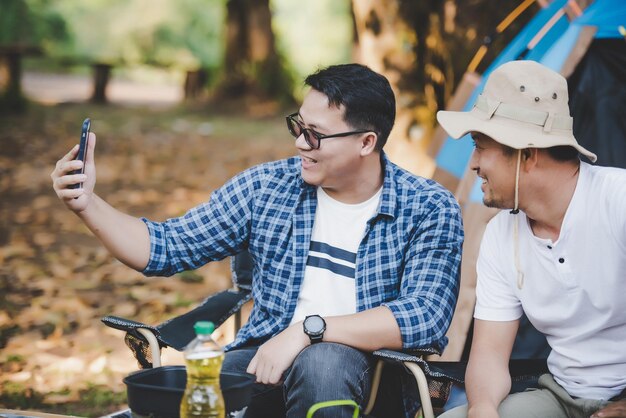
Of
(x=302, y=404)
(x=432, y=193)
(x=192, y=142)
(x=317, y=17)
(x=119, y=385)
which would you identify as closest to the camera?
(x=302, y=404)

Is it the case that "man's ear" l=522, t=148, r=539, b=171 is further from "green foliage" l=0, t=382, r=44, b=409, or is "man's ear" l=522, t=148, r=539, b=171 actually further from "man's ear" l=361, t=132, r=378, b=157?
"green foliage" l=0, t=382, r=44, b=409

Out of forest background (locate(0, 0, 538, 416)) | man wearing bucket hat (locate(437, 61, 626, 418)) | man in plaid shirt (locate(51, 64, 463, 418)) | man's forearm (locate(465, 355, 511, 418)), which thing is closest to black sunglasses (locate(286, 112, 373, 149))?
man in plaid shirt (locate(51, 64, 463, 418))

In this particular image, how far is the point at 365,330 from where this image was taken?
2936 mm

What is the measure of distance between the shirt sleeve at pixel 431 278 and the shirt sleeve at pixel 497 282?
6.6 inches

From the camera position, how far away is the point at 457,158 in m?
5.35

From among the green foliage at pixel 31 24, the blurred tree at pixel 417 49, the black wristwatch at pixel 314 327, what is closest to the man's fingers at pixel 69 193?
the black wristwatch at pixel 314 327

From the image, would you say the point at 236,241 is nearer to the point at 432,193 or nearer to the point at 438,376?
the point at 432,193

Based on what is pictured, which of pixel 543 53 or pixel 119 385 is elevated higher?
pixel 543 53

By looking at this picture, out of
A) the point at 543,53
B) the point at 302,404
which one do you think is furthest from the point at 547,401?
the point at 543,53

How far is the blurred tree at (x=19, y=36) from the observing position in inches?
572

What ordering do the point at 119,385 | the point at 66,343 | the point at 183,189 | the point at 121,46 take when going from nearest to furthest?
1. the point at 119,385
2. the point at 66,343
3. the point at 183,189
4. the point at 121,46

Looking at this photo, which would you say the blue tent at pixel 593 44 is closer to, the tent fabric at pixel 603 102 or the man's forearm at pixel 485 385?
the tent fabric at pixel 603 102

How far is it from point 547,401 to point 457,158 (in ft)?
8.91

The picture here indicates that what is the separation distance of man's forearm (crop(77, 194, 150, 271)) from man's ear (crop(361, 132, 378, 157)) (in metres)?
0.87
